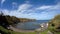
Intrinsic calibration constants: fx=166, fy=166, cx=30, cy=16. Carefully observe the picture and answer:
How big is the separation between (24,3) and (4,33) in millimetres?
1129

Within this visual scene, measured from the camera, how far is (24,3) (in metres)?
5.18

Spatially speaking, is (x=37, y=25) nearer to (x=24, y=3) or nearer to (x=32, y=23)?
(x=32, y=23)

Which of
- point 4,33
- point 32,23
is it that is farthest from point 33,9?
point 4,33

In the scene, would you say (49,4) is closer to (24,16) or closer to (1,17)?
(24,16)

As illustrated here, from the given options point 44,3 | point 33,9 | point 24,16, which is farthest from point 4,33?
point 44,3

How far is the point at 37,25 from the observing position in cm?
509

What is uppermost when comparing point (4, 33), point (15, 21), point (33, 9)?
point (33, 9)

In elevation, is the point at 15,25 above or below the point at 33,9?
below

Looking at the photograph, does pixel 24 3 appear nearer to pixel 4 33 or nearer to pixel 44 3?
pixel 44 3

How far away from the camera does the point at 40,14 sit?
16.8ft

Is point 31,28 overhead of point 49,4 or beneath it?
beneath

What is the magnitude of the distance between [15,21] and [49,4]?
1.18m

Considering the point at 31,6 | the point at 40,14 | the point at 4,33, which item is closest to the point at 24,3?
the point at 31,6

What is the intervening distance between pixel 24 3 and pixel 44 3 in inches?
24.5
